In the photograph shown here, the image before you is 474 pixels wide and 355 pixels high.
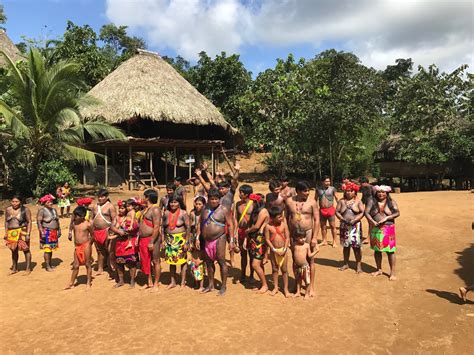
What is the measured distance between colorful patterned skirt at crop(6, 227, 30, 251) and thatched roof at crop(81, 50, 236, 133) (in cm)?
1234

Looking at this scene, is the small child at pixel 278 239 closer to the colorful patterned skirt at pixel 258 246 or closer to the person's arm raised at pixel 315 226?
the colorful patterned skirt at pixel 258 246

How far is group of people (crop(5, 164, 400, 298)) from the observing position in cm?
538

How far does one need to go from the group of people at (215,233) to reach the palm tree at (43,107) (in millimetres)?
8328

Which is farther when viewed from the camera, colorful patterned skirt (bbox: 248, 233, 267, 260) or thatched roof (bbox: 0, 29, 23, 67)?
thatched roof (bbox: 0, 29, 23, 67)

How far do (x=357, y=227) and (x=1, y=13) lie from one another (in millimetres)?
34787

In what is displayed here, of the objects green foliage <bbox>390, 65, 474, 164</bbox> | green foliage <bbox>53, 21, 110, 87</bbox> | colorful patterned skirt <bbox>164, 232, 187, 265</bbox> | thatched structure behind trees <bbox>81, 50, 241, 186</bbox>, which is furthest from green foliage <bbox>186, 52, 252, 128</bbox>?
colorful patterned skirt <bbox>164, 232, 187, 265</bbox>

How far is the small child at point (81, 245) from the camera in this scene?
585 centimetres

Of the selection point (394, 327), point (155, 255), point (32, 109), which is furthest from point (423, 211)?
point (32, 109)

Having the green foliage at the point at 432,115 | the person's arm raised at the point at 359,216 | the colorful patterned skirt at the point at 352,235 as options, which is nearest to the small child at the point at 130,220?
the colorful patterned skirt at the point at 352,235

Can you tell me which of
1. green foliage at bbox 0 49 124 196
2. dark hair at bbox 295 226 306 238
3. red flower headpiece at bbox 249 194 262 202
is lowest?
dark hair at bbox 295 226 306 238

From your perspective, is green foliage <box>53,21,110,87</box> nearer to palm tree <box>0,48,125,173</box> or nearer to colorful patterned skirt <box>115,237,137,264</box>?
palm tree <box>0,48,125,173</box>

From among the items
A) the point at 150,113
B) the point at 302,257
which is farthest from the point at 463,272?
the point at 150,113

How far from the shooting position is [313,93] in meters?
22.9

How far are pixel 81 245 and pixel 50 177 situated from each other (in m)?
9.62
